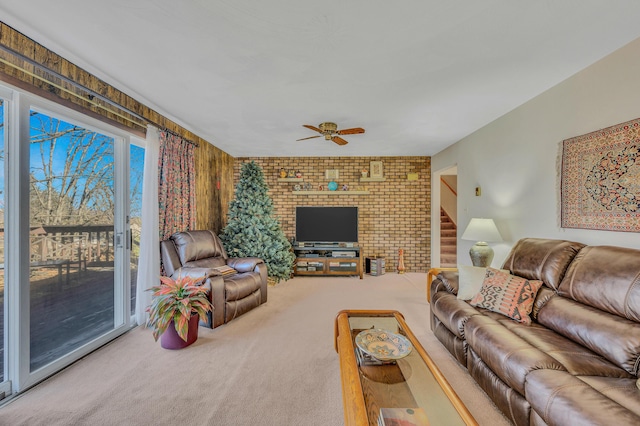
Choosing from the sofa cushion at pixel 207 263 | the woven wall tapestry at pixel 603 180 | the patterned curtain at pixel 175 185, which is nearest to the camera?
the woven wall tapestry at pixel 603 180

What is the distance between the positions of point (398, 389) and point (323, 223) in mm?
4013

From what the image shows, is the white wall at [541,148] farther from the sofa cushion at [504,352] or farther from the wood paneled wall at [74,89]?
the wood paneled wall at [74,89]

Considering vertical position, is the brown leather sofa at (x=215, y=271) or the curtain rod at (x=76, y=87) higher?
the curtain rod at (x=76, y=87)

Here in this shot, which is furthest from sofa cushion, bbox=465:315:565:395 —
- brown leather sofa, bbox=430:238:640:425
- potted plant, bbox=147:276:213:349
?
potted plant, bbox=147:276:213:349

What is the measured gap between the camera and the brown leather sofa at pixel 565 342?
1.17 m

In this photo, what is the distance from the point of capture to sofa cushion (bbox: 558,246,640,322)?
153cm

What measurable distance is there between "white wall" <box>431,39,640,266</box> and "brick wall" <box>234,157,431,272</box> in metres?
1.36

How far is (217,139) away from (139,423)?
3.68m

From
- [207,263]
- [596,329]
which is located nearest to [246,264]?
[207,263]

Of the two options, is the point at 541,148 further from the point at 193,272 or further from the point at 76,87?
the point at 76,87

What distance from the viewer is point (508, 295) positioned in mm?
2129

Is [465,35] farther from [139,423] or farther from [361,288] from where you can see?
[361,288]

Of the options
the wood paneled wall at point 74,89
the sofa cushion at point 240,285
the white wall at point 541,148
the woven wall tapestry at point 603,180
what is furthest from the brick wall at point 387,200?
the woven wall tapestry at point 603,180

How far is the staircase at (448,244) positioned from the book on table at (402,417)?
4.93 m
